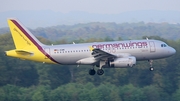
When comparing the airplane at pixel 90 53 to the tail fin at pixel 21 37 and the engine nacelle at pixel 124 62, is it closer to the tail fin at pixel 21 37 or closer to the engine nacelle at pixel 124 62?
the engine nacelle at pixel 124 62

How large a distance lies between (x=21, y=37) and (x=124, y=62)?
1367cm

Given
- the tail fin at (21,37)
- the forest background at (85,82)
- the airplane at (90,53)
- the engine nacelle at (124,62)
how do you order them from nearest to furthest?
the engine nacelle at (124,62) < the airplane at (90,53) < the tail fin at (21,37) < the forest background at (85,82)

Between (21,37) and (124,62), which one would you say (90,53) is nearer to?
(124,62)

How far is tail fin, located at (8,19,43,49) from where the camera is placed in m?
76.4

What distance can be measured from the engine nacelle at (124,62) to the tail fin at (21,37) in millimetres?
9739

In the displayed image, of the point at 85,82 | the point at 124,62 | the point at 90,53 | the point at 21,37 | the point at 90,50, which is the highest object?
the point at 21,37

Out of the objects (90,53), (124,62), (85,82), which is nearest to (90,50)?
(90,53)

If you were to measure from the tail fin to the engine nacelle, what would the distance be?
9.74m

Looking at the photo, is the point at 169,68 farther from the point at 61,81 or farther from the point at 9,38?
the point at 9,38

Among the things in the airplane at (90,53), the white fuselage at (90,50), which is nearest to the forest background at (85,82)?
the airplane at (90,53)

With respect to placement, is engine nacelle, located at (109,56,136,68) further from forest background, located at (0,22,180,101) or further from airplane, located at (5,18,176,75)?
forest background, located at (0,22,180,101)

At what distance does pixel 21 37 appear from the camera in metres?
76.8

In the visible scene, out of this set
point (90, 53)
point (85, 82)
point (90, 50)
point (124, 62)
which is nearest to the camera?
point (124, 62)

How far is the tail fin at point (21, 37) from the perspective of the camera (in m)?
76.4
